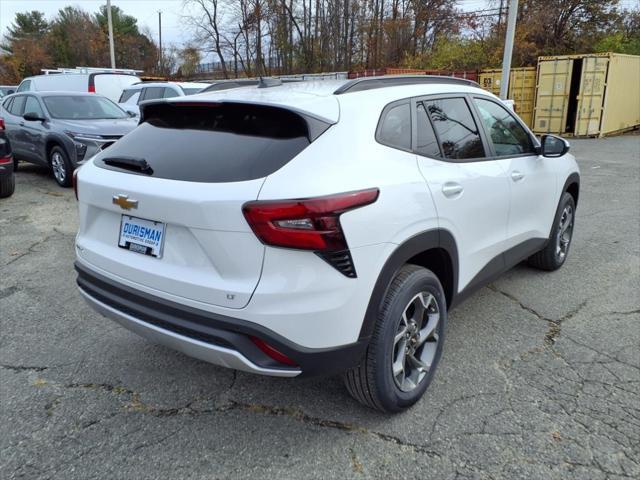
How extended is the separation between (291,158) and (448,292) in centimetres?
143

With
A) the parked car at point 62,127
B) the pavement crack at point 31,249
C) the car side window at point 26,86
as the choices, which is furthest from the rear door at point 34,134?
the car side window at point 26,86

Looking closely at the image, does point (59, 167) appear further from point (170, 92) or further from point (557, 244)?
point (557, 244)

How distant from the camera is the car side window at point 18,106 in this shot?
10.1m

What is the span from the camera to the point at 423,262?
301 cm

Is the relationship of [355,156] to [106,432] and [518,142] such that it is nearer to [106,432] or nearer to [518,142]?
Result: [106,432]

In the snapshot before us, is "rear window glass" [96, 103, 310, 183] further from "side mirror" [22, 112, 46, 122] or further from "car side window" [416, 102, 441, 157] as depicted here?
"side mirror" [22, 112, 46, 122]

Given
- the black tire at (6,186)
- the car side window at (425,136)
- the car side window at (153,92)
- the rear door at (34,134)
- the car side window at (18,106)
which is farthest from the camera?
the car side window at (153,92)

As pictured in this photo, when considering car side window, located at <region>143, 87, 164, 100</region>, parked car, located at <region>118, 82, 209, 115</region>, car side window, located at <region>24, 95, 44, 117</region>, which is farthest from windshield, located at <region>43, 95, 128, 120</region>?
car side window, located at <region>143, 87, 164, 100</region>

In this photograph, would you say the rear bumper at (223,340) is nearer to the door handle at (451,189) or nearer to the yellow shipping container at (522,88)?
the door handle at (451,189)

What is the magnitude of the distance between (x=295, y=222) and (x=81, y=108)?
9.15 meters

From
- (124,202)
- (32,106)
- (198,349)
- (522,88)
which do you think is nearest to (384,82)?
(124,202)

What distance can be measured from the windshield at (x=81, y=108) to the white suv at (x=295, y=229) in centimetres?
752

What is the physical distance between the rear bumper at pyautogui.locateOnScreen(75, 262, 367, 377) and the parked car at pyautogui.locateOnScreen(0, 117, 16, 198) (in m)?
6.48

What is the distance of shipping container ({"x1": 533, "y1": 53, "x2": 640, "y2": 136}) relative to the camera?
16188 millimetres
